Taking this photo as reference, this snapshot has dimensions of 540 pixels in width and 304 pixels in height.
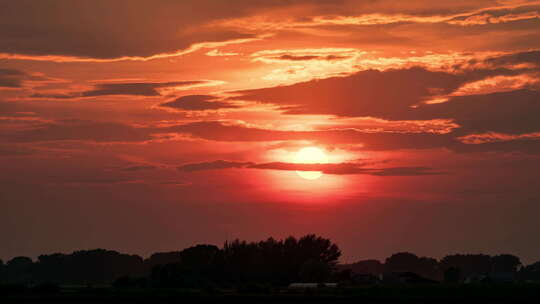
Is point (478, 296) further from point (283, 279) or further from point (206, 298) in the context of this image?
point (283, 279)

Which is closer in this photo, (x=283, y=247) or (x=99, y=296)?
A: (x=99, y=296)

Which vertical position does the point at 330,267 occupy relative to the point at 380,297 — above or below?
above

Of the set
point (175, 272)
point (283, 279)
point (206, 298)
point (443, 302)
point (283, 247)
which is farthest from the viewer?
point (283, 247)

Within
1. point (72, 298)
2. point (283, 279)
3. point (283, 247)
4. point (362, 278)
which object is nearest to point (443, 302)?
point (72, 298)

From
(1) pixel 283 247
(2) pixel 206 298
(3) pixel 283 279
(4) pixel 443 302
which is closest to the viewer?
(4) pixel 443 302

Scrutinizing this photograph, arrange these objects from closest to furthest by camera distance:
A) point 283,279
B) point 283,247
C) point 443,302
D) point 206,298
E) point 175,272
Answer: point 443,302 → point 206,298 → point 175,272 → point 283,279 → point 283,247

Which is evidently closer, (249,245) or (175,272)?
(175,272)

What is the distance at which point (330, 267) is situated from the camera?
606 ft

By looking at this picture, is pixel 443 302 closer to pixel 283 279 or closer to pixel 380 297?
pixel 380 297

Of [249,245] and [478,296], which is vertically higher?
[249,245]

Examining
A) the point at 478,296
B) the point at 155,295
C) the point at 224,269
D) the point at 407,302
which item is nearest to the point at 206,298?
the point at 155,295

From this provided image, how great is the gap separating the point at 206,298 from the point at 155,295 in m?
9.00

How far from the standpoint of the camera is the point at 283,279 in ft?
595

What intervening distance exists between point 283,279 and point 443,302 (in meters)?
87.4
